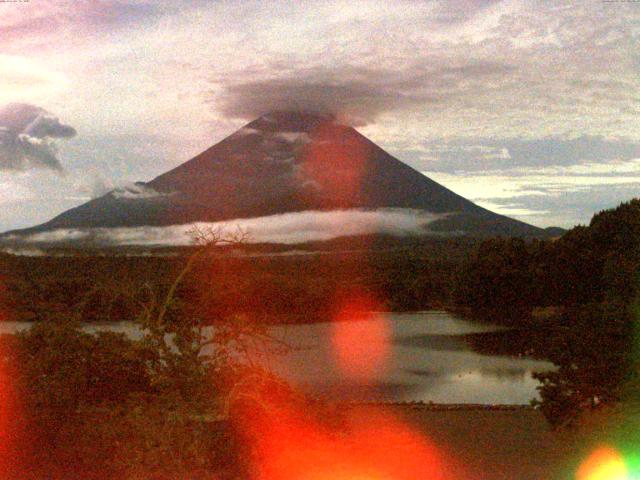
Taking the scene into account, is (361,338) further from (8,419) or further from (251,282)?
(8,419)

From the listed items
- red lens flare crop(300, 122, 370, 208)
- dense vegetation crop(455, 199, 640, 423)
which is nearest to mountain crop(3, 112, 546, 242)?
red lens flare crop(300, 122, 370, 208)

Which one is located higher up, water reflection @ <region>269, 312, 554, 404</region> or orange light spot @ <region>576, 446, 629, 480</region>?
orange light spot @ <region>576, 446, 629, 480</region>

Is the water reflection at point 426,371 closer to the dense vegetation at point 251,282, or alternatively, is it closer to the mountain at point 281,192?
the dense vegetation at point 251,282

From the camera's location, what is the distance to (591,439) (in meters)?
6.64

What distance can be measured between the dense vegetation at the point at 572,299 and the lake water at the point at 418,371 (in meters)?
0.82

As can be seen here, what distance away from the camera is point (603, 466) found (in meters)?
6.21

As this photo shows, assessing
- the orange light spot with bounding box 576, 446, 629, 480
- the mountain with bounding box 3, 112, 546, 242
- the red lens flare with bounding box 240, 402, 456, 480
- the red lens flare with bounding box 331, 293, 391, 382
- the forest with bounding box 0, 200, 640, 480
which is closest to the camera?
the forest with bounding box 0, 200, 640, 480

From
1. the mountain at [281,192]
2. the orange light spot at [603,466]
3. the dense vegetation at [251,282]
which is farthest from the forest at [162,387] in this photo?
the mountain at [281,192]

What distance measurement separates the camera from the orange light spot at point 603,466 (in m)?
6.02

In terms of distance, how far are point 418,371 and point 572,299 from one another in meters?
4.32

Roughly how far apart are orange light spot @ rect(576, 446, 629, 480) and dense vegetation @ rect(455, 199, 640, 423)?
1.47ft

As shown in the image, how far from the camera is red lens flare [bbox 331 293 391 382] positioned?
13.6m

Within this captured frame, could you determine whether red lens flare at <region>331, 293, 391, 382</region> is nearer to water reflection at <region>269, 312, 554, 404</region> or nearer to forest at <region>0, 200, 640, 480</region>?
water reflection at <region>269, 312, 554, 404</region>

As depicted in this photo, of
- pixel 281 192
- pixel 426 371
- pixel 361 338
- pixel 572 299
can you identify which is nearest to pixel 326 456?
pixel 426 371
